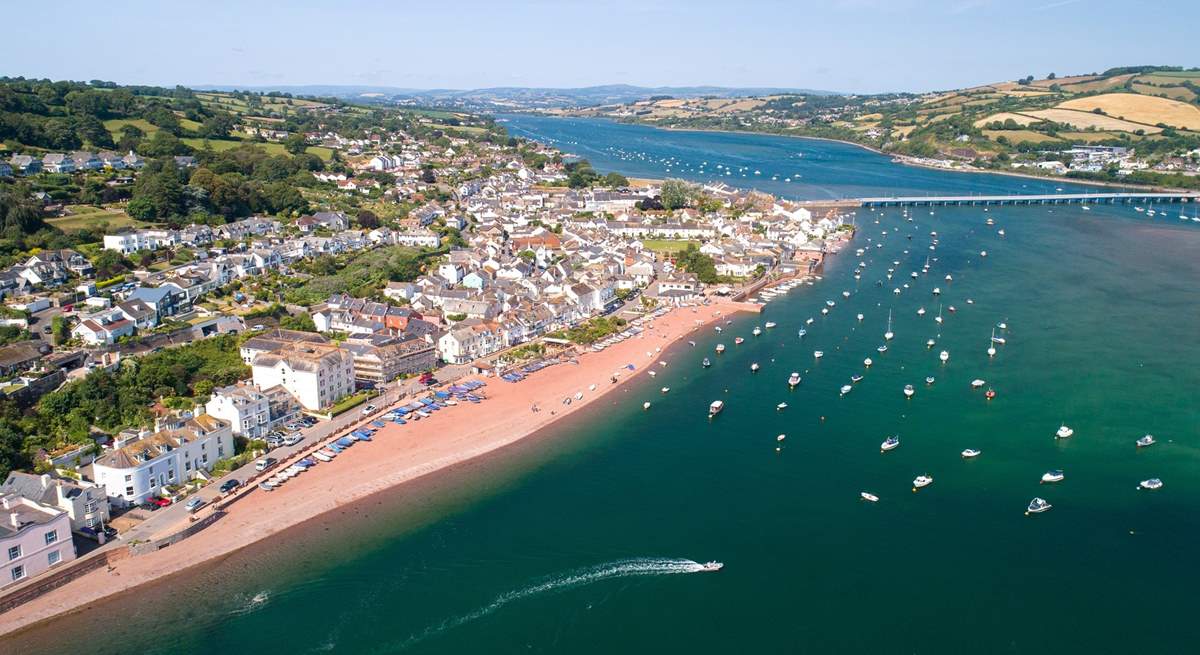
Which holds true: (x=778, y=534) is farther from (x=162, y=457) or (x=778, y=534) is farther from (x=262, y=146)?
(x=262, y=146)

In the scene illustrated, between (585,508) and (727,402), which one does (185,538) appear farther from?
(727,402)

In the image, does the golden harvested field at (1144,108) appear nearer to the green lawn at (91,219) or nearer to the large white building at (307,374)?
the large white building at (307,374)

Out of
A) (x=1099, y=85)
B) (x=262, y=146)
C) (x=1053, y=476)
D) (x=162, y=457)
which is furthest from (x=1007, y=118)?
(x=162, y=457)

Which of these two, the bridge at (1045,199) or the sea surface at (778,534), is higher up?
the bridge at (1045,199)

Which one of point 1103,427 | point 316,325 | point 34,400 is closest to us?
point 34,400

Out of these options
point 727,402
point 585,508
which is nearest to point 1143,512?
point 727,402

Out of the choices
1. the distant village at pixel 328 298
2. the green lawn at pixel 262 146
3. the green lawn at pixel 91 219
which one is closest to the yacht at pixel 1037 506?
the distant village at pixel 328 298

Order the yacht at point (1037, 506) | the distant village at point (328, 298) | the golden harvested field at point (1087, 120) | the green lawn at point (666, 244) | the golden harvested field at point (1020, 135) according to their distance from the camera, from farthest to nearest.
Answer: the golden harvested field at point (1087, 120) → the golden harvested field at point (1020, 135) → the green lawn at point (666, 244) → the distant village at point (328, 298) → the yacht at point (1037, 506)
